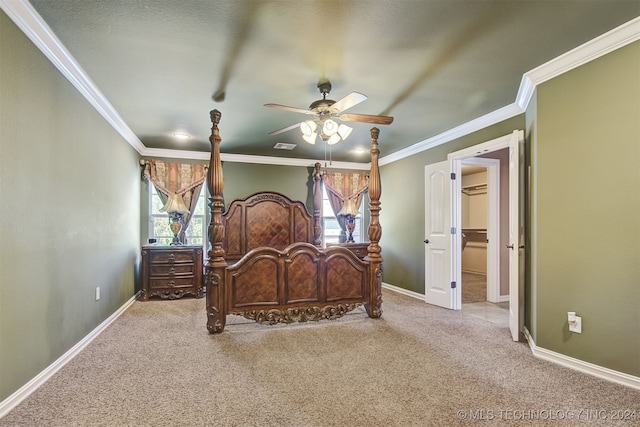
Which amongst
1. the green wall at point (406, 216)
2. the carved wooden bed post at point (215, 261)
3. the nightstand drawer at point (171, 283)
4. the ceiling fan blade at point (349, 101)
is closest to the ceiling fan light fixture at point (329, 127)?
the ceiling fan blade at point (349, 101)

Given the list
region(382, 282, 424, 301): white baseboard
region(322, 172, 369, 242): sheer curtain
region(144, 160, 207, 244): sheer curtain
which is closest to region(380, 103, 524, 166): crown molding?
region(322, 172, 369, 242): sheer curtain

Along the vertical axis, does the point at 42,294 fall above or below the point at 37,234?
below

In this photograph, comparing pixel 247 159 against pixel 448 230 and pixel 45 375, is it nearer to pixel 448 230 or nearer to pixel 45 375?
pixel 448 230

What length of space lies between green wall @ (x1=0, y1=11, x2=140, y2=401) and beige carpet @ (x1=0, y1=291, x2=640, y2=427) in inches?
13.0

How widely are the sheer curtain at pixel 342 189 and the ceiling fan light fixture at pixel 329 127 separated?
308cm

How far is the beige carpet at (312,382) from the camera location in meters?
1.84

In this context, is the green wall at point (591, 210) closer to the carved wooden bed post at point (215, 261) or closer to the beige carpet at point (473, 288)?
the beige carpet at point (473, 288)

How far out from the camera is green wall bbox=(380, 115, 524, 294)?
4.94 m

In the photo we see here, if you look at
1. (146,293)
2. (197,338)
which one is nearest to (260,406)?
(197,338)

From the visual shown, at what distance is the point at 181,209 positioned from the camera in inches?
202

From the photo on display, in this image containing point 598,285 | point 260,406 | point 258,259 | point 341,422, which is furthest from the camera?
point 258,259

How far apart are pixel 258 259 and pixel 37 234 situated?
1870 mm

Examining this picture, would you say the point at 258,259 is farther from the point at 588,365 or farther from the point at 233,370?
the point at 588,365

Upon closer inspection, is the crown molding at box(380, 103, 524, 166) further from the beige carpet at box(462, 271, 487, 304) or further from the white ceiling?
the beige carpet at box(462, 271, 487, 304)
